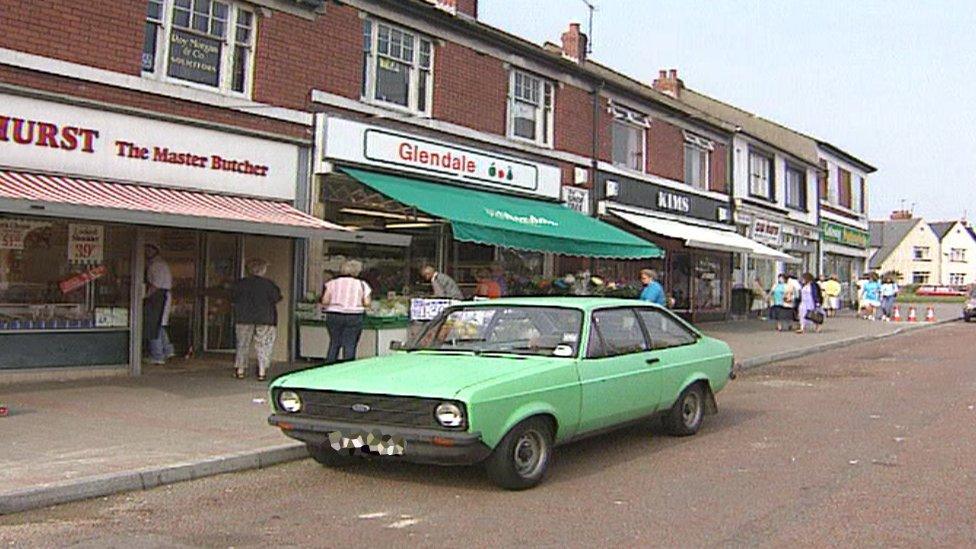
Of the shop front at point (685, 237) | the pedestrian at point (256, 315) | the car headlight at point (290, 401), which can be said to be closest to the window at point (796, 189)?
the shop front at point (685, 237)

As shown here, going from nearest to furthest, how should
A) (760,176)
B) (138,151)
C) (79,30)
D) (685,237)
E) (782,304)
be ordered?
(79,30)
(138,151)
(685,237)
(782,304)
(760,176)

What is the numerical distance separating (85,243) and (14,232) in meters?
0.90

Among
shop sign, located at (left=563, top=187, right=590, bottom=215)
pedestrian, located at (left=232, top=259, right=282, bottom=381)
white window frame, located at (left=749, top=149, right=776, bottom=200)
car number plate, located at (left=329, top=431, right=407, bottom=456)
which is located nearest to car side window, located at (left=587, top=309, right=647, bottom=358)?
car number plate, located at (left=329, top=431, right=407, bottom=456)

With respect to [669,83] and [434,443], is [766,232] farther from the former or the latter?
[434,443]

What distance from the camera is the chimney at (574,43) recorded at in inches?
823

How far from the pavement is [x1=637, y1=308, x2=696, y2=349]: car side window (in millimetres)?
3260

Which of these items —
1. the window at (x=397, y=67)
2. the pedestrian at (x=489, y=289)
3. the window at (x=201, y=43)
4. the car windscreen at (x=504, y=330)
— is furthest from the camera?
the pedestrian at (x=489, y=289)

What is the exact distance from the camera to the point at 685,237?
21.2m

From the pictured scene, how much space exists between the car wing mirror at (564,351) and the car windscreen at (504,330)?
0.02m

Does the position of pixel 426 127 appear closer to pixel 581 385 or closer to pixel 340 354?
pixel 340 354

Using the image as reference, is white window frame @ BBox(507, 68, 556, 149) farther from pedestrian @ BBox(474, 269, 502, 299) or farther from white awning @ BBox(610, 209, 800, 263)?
pedestrian @ BBox(474, 269, 502, 299)

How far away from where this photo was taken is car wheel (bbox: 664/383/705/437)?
27.7 ft

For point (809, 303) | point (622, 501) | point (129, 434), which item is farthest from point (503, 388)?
point (809, 303)

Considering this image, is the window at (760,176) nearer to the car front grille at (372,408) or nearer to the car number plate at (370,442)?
the car front grille at (372,408)
